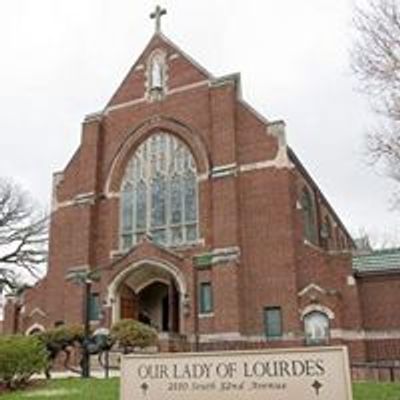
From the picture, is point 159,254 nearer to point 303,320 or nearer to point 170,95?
point 303,320

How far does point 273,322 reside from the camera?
84.0 feet

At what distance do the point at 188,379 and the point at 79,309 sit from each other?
77.1ft

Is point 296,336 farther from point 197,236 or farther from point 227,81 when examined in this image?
point 227,81

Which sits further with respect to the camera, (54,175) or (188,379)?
(54,175)

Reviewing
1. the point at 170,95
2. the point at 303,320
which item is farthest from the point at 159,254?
the point at 170,95

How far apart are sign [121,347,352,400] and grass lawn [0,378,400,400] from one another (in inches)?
240

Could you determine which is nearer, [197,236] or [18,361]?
[18,361]

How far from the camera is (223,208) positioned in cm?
2750

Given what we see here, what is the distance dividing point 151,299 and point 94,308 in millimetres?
3454

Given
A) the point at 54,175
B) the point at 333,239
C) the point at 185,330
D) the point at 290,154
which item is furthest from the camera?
the point at 333,239

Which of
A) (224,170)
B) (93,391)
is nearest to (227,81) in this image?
(224,170)

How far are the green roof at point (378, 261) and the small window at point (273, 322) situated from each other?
4.04 metres

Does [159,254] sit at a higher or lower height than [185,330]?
higher

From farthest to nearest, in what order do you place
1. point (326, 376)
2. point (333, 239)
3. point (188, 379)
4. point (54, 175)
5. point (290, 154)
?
point (333, 239)
point (54, 175)
point (290, 154)
point (188, 379)
point (326, 376)
